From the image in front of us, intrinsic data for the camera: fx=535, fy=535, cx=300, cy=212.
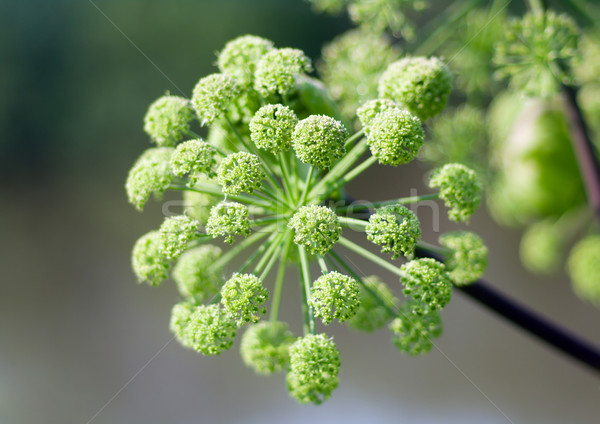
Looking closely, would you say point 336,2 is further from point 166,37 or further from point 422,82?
point 166,37

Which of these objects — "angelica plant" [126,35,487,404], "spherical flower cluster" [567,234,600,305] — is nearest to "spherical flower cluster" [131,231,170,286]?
"angelica plant" [126,35,487,404]

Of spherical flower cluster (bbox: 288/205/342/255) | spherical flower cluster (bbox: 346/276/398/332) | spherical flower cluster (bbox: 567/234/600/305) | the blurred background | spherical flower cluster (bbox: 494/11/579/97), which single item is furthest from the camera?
the blurred background

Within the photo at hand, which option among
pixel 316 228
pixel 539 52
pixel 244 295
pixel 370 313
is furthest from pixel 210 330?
pixel 539 52

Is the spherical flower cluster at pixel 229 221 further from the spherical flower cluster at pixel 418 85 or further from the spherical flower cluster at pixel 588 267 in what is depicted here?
the spherical flower cluster at pixel 588 267

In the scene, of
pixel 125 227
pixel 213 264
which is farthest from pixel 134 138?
pixel 213 264

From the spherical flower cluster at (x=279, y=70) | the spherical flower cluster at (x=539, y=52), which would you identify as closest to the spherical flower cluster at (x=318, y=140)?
the spherical flower cluster at (x=279, y=70)

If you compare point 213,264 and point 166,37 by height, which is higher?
point 166,37

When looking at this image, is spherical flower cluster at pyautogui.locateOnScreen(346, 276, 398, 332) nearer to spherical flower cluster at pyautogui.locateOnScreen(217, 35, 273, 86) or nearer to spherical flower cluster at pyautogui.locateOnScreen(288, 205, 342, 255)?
spherical flower cluster at pyautogui.locateOnScreen(288, 205, 342, 255)

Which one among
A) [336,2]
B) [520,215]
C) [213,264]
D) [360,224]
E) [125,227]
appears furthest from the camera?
[125,227]
